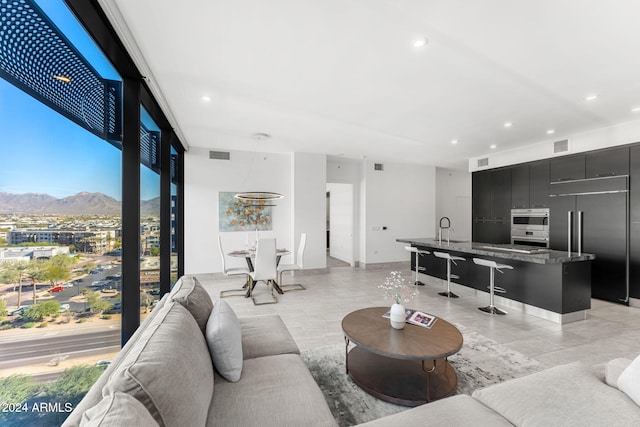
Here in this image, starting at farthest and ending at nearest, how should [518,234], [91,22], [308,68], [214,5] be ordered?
[518,234] → [308,68] → [214,5] → [91,22]

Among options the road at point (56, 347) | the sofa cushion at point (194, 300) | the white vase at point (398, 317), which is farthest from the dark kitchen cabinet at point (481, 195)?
the road at point (56, 347)

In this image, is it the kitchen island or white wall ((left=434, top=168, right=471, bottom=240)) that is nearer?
the kitchen island

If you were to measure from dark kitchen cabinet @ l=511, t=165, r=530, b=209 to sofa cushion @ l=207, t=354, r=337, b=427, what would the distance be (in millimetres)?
6198

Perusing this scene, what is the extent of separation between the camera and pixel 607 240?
15.2 feet

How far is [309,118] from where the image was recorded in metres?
4.40

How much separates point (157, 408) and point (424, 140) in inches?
228

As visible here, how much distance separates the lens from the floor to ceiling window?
4.59 feet

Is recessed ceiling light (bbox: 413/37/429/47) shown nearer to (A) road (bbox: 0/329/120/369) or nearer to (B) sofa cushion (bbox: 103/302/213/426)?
(B) sofa cushion (bbox: 103/302/213/426)

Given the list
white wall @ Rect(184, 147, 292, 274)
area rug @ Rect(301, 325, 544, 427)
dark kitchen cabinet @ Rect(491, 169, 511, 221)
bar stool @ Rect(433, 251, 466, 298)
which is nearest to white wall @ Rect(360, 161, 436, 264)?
dark kitchen cabinet @ Rect(491, 169, 511, 221)

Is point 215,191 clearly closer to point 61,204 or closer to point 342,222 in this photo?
point 342,222

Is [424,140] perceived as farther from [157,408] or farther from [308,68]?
[157,408]

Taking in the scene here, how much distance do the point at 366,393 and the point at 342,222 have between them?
6722mm

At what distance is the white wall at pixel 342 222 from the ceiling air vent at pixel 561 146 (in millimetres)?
4578

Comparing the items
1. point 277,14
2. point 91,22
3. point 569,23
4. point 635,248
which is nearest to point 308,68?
point 277,14
